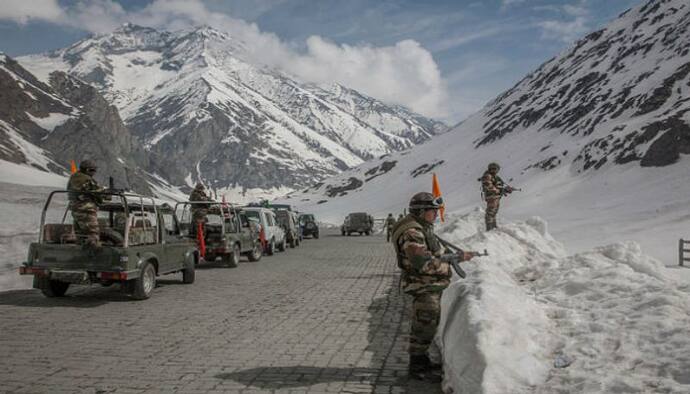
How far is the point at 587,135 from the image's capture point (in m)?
94.1

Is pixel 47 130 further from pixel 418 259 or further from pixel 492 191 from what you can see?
pixel 418 259

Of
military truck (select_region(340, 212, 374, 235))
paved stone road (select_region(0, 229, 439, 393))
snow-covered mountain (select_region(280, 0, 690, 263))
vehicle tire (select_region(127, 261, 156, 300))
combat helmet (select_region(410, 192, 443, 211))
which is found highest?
snow-covered mountain (select_region(280, 0, 690, 263))

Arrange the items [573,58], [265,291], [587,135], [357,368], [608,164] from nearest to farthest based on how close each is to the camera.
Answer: [357,368] → [265,291] → [608,164] → [587,135] → [573,58]

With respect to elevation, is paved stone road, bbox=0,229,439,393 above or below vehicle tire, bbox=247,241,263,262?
below

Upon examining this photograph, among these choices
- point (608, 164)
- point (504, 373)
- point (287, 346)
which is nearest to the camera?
point (504, 373)

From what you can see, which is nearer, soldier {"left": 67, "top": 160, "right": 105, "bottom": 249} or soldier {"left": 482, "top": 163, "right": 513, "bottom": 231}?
soldier {"left": 67, "top": 160, "right": 105, "bottom": 249}

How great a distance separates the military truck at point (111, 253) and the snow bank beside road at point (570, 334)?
604 cm

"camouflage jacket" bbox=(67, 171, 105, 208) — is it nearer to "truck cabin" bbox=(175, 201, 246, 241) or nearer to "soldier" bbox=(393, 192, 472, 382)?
"truck cabin" bbox=(175, 201, 246, 241)

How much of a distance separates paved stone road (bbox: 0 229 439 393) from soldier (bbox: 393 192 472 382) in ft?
0.84

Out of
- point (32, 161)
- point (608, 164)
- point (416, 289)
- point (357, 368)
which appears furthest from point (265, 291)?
point (32, 161)

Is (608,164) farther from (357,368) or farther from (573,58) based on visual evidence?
(573,58)

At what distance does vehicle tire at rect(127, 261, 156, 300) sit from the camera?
418 inches

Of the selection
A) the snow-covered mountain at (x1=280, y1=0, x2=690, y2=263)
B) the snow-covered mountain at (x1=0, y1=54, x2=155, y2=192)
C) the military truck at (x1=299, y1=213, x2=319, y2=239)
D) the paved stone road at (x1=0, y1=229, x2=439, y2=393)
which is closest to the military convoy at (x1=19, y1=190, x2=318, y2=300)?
the paved stone road at (x1=0, y1=229, x2=439, y2=393)

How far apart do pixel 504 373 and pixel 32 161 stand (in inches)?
4814
